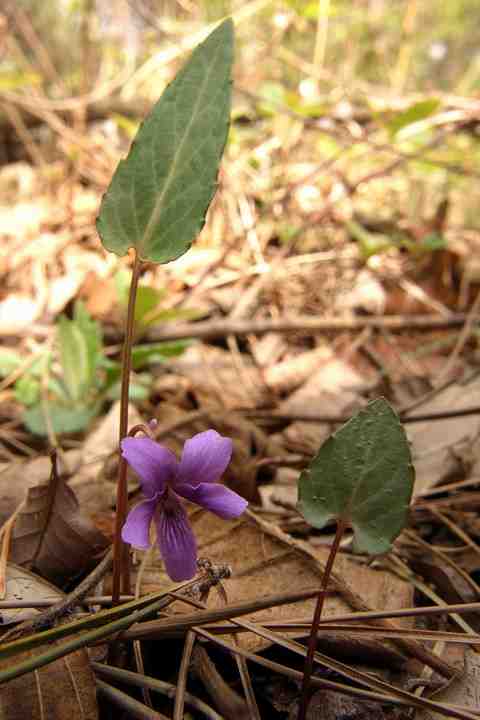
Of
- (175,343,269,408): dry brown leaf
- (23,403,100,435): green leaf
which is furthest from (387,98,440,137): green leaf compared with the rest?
(23,403,100,435): green leaf

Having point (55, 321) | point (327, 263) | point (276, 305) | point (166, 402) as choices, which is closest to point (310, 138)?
point (327, 263)

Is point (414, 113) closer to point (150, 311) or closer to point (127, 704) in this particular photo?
point (150, 311)

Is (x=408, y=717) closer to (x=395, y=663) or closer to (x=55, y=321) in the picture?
(x=395, y=663)

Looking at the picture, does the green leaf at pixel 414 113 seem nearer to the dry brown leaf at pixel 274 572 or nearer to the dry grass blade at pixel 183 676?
the dry brown leaf at pixel 274 572

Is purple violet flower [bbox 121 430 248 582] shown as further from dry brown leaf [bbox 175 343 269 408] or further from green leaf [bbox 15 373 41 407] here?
green leaf [bbox 15 373 41 407]

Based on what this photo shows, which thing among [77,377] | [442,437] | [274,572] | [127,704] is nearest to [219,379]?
[77,377]

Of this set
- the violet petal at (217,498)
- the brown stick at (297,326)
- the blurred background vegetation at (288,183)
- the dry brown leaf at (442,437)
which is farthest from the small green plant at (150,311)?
the violet petal at (217,498)
